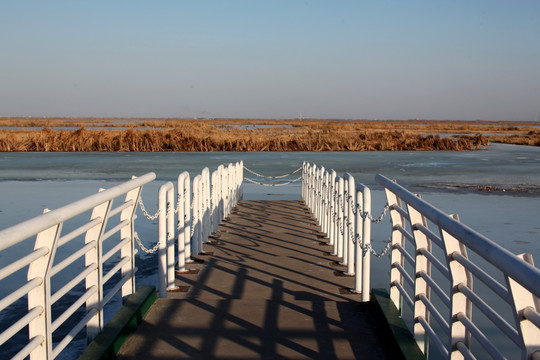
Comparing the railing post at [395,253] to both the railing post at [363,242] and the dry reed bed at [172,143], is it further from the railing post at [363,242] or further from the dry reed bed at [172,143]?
the dry reed bed at [172,143]

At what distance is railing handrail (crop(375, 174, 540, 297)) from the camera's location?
239cm

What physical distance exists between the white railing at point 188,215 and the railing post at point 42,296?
2.94 metres

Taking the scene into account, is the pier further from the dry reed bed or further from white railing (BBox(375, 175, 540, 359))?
the dry reed bed


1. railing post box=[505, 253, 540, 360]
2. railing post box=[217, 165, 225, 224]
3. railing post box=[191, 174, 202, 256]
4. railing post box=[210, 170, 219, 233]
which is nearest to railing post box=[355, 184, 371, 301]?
railing post box=[191, 174, 202, 256]

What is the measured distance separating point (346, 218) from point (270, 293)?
6.00 feet

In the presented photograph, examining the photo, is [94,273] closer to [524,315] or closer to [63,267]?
[63,267]

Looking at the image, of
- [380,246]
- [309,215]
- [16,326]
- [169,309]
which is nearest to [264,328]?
[169,309]

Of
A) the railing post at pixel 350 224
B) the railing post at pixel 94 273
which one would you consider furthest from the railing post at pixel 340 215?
the railing post at pixel 94 273

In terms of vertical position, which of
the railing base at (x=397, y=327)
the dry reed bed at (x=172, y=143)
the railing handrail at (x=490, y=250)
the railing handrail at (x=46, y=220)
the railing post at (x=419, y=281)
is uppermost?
the railing handrail at (x=46, y=220)

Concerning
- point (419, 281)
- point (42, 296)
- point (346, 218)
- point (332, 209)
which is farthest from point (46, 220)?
point (332, 209)

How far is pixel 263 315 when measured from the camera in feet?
19.0

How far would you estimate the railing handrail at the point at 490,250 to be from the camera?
2388 mm

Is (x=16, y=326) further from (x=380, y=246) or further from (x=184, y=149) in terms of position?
(x=184, y=149)

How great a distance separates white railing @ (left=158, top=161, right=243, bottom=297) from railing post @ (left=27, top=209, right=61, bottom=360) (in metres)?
2.94
